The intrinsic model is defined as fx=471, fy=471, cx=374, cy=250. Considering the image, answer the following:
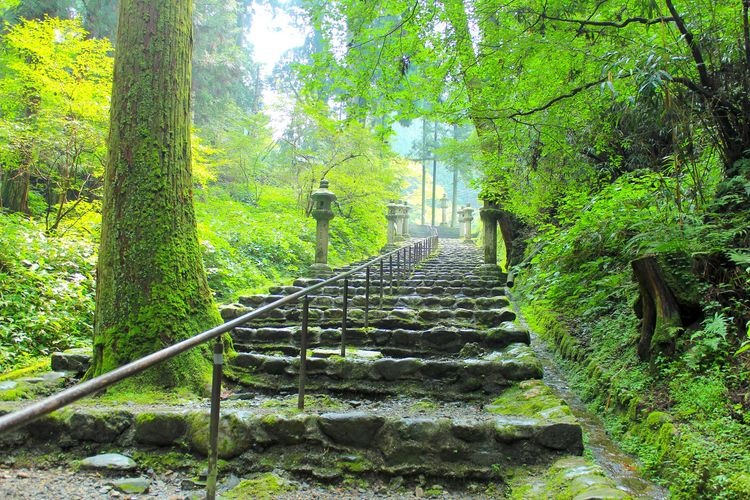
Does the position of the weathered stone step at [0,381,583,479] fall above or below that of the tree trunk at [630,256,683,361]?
below

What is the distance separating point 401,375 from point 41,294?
453cm

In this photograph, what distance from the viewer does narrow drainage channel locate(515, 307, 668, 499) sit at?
2592 mm

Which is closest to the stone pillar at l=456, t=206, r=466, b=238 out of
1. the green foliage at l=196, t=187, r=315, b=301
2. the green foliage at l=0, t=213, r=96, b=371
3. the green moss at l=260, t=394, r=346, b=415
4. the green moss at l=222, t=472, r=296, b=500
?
the green foliage at l=196, t=187, r=315, b=301

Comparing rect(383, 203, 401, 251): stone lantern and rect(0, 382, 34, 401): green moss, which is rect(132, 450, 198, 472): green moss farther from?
rect(383, 203, 401, 251): stone lantern

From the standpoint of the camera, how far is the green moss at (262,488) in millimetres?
2277

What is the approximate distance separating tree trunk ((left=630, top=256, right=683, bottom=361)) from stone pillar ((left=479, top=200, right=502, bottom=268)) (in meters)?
5.36

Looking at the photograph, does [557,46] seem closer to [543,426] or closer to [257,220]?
[543,426]

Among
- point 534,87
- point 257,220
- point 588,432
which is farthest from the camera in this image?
point 257,220

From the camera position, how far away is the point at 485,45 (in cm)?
466

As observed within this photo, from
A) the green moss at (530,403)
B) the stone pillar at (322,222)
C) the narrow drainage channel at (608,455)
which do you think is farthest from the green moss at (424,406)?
the stone pillar at (322,222)

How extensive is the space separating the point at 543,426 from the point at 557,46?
3384 millimetres

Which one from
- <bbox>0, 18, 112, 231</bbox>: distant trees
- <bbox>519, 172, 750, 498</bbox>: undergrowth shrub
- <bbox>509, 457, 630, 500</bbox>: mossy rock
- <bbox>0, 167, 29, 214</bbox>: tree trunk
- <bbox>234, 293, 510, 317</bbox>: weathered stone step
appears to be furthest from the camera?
<bbox>0, 167, 29, 214</bbox>: tree trunk

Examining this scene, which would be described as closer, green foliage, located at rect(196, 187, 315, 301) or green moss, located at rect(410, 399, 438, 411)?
green moss, located at rect(410, 399, 438, 411)

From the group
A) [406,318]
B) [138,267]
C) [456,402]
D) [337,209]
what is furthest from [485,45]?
[337,209]
